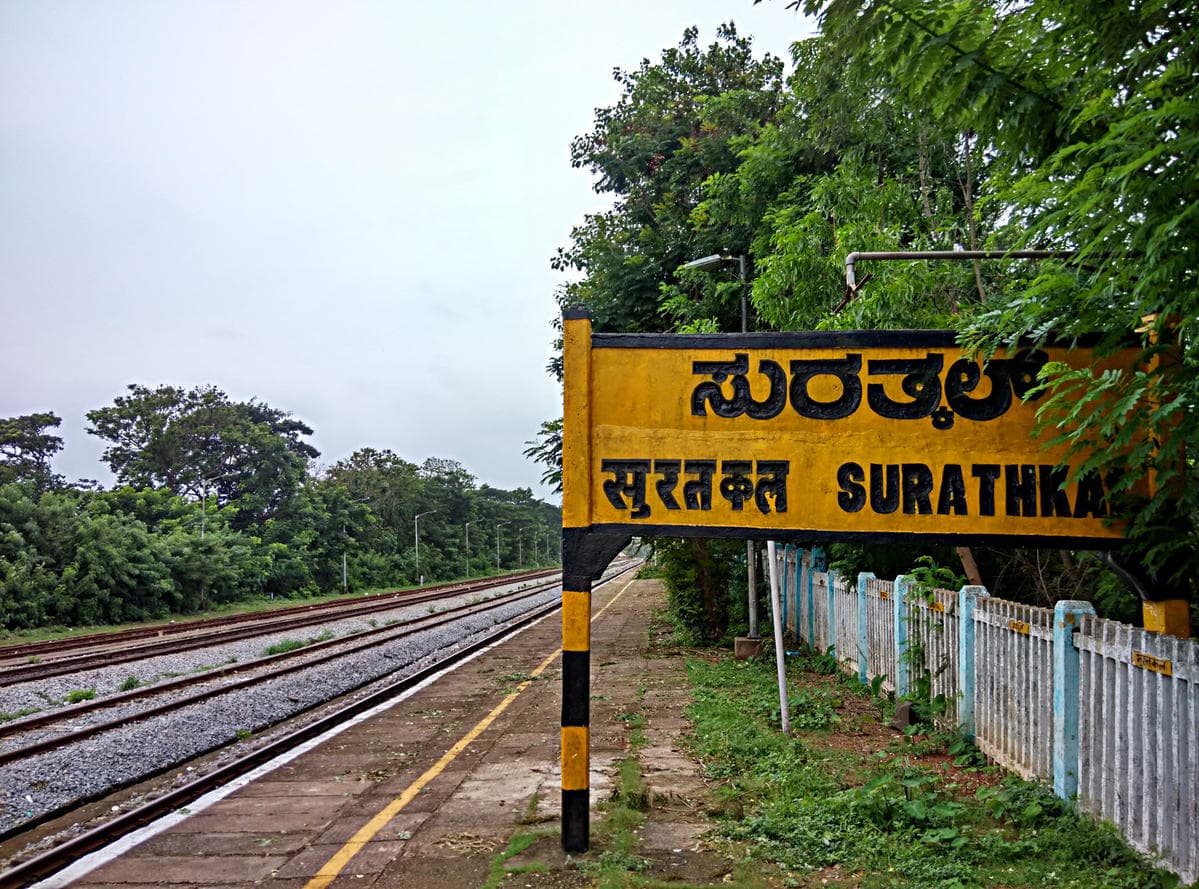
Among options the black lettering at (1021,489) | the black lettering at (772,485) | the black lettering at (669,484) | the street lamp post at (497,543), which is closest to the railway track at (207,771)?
the black lettering at (669,484)

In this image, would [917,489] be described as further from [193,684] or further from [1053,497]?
[193,684]

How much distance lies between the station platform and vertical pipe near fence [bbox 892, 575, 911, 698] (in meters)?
2.38

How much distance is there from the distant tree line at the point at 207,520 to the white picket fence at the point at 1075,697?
28.8m

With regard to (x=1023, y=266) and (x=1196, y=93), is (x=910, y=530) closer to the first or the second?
(x=1196, y=93)

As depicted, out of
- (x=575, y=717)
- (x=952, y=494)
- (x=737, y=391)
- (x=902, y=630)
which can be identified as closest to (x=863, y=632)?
(x=902, y=630)

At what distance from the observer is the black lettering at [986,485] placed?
5566 mm

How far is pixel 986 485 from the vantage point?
220 inches

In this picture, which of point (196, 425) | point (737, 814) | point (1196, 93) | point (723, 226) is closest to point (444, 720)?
point (737, 814)

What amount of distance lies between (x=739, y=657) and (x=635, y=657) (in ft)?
7.24

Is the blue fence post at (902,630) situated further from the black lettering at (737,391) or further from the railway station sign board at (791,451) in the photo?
the black lettering at (737,391)

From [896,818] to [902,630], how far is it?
4.14 metres

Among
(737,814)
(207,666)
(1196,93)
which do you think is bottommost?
(207,666)

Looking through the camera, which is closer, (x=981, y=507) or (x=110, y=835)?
(x=981, y=507)

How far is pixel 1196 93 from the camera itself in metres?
3.18
